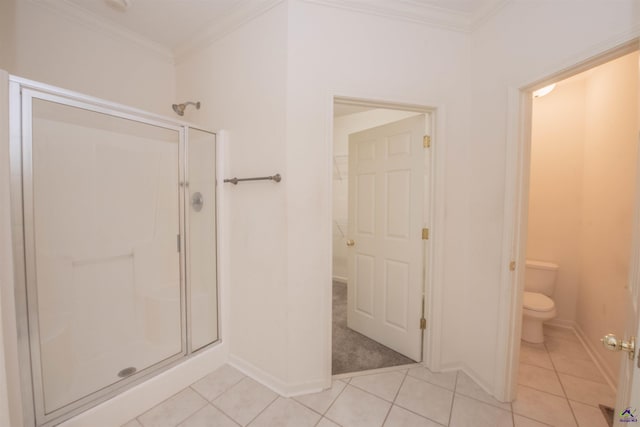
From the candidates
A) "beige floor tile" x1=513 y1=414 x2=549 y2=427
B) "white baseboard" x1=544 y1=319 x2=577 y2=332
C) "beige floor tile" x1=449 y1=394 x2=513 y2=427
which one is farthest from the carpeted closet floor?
"white baseboard" x1=544 y1=319 x2=577 y2=332

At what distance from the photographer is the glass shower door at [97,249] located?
129cm

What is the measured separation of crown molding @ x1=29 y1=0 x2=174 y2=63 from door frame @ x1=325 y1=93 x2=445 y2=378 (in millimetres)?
1780

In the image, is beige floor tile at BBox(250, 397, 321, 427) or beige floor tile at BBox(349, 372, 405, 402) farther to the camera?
beige floor tile at BBox(349, 372, 405, 402)

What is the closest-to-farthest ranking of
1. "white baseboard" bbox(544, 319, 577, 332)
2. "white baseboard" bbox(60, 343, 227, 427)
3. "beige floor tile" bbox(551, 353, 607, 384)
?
"white baseboard" bbox(60, 343, 227, 427), "beige floor tile" bbox(551, 353, 607, 384), "white baseboard" bbox(544, 319, 577, 332)

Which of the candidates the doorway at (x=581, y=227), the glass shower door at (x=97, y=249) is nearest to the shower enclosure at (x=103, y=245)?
the glass shower door at (x=97, y=249)

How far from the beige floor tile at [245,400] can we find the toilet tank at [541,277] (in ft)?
8.51

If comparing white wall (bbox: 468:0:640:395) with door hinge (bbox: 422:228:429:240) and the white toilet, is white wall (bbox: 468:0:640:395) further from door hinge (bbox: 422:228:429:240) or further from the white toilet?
the white toilet

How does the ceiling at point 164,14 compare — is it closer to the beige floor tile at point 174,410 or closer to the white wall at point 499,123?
the white wall at point 499,123

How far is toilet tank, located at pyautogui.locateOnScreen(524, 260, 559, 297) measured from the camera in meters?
2.43

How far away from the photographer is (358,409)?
60.1 inches

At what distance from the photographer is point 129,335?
5.77 feet

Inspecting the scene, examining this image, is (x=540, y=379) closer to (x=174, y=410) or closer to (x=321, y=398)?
(x=321, y=398)

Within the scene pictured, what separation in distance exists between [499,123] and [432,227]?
0.78 meters

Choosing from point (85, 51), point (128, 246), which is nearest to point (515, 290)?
point (128, 246)
